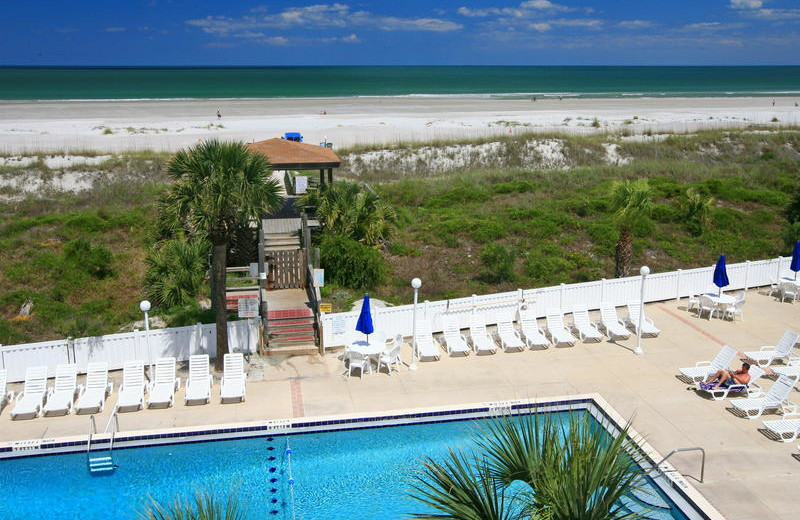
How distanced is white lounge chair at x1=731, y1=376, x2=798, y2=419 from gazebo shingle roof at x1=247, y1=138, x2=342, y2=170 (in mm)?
→ 13581

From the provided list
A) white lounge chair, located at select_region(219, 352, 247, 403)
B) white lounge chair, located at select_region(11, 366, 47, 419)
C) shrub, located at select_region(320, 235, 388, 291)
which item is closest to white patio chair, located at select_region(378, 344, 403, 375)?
white lounge chair, located at select_region(219, 352, 247, 403)

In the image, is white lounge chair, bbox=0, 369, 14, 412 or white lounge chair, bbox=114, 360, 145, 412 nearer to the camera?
white lounge chair, bbox=114, 360, 145, 412

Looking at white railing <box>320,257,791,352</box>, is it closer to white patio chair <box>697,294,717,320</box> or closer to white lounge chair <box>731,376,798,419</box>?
white patio chair <box>697,294,717,320</box>

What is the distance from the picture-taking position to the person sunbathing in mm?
15398

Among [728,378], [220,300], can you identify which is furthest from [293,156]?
[728,378]

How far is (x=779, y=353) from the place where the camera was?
17.2 m

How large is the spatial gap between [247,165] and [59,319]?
8.46m

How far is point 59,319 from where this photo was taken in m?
20.1

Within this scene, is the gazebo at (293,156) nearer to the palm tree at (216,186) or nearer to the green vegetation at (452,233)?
the green vegetation at (452,233)

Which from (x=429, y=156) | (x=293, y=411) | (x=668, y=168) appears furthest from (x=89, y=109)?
(x=293, y=411)

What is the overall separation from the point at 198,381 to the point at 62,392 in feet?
8.88

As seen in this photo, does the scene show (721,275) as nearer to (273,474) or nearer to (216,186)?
(273,474)

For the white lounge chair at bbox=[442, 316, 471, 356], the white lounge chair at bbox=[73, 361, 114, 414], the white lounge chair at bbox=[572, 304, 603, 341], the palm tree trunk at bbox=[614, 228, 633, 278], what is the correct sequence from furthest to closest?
1. the palm tree trunk at bbox=[614, 228, 633, 278]
2. the white lounge chair at bbox=[572, 304, 603, 341]
3. the white lounge chair at bbox=[442, 316, 471, 356]
4. the white lounge chair at bbox=[73, 361, 114, 414]

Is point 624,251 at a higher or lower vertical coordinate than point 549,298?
higher
